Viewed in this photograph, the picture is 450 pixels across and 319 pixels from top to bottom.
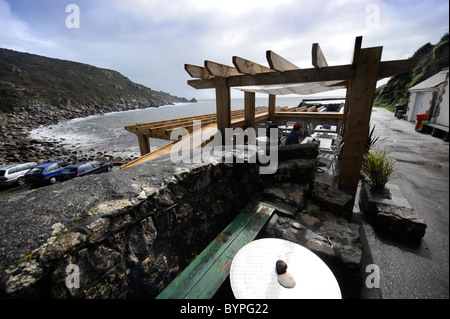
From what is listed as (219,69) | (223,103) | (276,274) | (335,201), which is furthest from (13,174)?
(335,201)

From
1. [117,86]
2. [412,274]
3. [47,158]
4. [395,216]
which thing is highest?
[117,86]

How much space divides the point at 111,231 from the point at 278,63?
3.89 metres

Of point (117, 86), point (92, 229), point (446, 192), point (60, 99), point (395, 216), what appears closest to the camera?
point (446, 192)

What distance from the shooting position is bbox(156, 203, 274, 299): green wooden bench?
201 centimetres

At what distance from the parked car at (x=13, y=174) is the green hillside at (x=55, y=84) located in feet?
137

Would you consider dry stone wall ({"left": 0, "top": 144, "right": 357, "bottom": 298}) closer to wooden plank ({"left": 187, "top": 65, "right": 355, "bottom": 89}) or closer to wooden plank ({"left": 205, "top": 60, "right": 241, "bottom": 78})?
wooden plank ({"left": 205, "top": 60, "right": 241, "bottom": 78})

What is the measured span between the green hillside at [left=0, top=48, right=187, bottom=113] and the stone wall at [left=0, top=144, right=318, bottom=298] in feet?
189

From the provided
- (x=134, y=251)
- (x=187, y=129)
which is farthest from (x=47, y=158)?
(x=134, y=251)

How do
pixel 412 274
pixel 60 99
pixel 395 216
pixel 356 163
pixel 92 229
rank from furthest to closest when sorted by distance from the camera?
pixel 60 99 → pixel 356 163 → pixel 395 216 → pixel 412 274 → pixel 92 229

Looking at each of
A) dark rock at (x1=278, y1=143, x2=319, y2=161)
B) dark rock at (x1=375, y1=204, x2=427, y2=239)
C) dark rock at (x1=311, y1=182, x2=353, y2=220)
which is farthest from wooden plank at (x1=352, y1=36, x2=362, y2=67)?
dark rock at (x1=375, y1=204, x2=427, y2=239)

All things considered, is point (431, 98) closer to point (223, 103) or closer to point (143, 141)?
point (223, 103)
